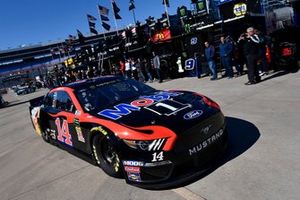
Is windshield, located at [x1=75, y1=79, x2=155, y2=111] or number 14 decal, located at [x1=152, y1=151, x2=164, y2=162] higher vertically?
windshield, located at [x1=75, y1=79, x2=155, y2=111]

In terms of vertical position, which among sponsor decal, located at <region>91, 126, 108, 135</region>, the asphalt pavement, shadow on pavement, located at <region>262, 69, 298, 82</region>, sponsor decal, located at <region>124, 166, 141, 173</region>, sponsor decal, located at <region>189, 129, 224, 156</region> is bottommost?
the asphalt pavement

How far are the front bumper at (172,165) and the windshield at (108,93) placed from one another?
4.91 ft

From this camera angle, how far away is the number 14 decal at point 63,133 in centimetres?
612

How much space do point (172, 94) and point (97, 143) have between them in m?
1.45

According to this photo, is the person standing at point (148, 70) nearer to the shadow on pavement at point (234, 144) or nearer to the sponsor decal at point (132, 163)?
the shadow on pavement at point (234, 144)

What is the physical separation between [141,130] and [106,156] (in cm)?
103

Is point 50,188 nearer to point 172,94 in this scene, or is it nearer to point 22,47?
point 172,94

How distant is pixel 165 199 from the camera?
402cm

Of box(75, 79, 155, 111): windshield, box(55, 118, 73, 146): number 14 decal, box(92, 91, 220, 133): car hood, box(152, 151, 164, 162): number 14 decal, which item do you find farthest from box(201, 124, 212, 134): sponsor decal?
box(55, 118, 73, 146): number 14 decal

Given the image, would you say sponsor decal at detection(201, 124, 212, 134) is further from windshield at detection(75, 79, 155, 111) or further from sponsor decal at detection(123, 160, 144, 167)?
windshield at detection(75, 79, 155, 111)

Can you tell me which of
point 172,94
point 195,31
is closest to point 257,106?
point 172,94

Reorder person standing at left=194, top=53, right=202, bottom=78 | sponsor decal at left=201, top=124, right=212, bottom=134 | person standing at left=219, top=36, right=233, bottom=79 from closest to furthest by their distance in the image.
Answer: sponsor decal at left=201, top=124, right=212, bottom=134 → person standing at left=219, top=36, right=233, bottom=79 → person standing at left=194, top=53, right=202, bottom=78

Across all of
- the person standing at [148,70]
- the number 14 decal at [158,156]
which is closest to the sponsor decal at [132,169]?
the number 14 decal at [158,156]

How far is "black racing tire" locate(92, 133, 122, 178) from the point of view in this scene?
188 inches
